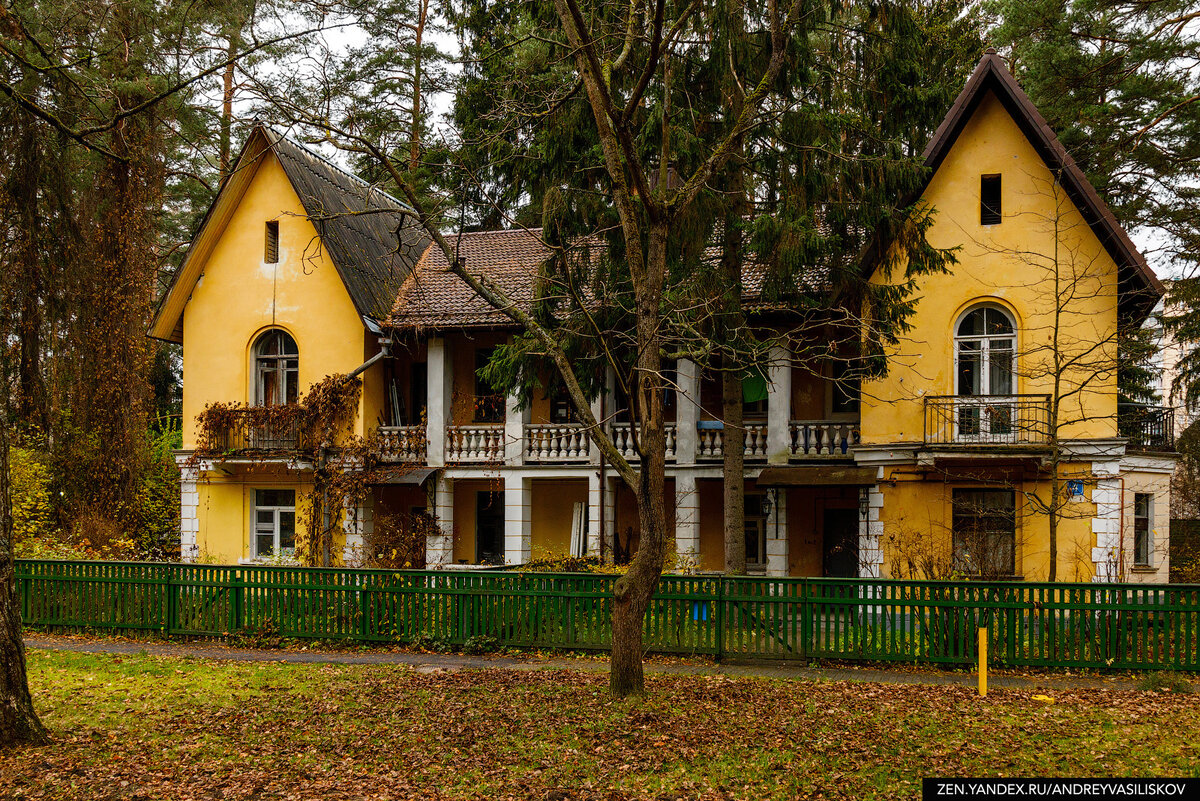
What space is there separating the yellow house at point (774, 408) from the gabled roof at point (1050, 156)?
5 cm

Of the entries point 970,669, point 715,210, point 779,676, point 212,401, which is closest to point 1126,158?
point 715,210

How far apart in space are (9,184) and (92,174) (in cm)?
472

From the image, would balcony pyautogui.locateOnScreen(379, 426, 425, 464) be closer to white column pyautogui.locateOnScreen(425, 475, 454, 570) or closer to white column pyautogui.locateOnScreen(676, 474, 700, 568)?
white column pyautogui.locateOnScreen(425, 475, 454, 570)

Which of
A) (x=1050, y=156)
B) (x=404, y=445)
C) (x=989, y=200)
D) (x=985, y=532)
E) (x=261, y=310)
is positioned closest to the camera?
(x=1050, y=156)

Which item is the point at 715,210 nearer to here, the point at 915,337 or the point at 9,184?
the point at 915,337

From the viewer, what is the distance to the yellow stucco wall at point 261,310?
23719 mm

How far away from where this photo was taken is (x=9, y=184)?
24422 mm

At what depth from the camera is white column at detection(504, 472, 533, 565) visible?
22.9m

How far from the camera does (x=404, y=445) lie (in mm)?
23547

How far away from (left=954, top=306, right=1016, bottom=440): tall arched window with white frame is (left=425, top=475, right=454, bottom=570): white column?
39.6ft

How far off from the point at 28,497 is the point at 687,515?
1500 centimetres

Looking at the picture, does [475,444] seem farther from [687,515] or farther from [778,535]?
[778,535]

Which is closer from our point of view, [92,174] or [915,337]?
[915,337]

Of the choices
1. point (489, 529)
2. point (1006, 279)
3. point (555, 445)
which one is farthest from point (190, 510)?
point (1006, 279)
